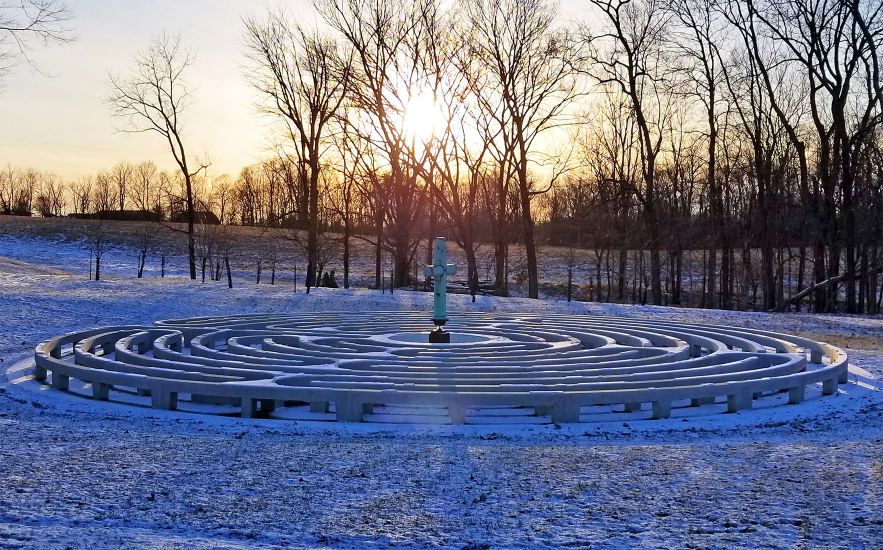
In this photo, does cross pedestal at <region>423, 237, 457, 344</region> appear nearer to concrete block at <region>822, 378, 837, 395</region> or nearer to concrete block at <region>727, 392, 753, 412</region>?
concrete block at <region>727, 392, 753, 412</region>

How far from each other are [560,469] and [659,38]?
88.0ft

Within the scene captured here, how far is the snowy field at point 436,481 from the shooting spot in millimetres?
4539

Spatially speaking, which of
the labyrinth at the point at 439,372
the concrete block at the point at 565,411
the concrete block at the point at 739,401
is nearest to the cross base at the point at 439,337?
the labyrinth at the point at 439,372

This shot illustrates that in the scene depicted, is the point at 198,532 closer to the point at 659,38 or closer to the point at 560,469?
the point at 560,469

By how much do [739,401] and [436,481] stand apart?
4.37 m

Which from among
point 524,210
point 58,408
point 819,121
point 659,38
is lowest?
point 58,408

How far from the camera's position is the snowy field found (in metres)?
4.54

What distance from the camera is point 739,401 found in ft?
28.3

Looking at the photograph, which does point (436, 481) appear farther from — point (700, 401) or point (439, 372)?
point (700, 401)

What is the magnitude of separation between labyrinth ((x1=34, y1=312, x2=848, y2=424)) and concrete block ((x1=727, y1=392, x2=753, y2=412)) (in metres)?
0.01

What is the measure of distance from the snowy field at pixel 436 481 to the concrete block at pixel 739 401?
10.5 inches

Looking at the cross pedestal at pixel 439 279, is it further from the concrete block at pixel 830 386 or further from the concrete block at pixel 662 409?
the concrete block at pixel 830 386

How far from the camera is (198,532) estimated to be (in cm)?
456

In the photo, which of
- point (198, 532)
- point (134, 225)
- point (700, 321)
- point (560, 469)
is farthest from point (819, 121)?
point (134, 225)
